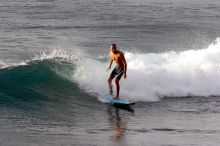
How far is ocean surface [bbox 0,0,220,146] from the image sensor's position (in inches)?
546

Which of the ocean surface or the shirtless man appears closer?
the ocean surface

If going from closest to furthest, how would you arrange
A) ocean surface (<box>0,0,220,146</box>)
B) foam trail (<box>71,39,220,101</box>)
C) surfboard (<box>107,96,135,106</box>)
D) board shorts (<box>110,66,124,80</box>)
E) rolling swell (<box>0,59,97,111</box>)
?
ocean surface (<box>0,0,220,146</box>), rolling swell (<box>0,59,97,111</box>), surfboard (<box>107,96,135,106</box>), board shorts (<box>110,66,124,80</box>), foam trail (<box>71,39,220,101</box>)

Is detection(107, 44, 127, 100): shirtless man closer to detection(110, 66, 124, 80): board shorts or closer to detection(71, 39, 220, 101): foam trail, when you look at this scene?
detection(110, 66, 124, 80): board shorts

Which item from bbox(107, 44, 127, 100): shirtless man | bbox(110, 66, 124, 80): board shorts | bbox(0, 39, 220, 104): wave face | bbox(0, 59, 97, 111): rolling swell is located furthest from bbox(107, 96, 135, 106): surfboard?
bbox(0, 59, 97, 111): rolling swell

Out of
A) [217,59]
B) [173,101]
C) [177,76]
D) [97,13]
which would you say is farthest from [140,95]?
[97,13]

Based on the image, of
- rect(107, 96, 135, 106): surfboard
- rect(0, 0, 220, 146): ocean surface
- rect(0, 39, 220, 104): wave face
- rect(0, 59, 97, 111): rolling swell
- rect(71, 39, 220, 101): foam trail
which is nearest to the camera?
rect(0, 0, 220, 146): ocean surface

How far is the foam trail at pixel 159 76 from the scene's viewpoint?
1838 centimetres

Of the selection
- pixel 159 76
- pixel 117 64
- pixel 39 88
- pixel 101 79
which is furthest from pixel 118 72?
pixel 159 76

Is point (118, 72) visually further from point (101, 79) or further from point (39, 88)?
point (39, 88)

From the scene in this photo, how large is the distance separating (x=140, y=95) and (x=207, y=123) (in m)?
3.37

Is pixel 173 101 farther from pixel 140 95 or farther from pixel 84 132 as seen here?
pixel 84 132

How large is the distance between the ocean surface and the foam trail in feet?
0.11

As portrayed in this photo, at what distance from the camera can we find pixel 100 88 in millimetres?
18109

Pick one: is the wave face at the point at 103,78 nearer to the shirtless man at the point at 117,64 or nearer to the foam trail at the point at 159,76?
the foam trail at the point at 159,76
